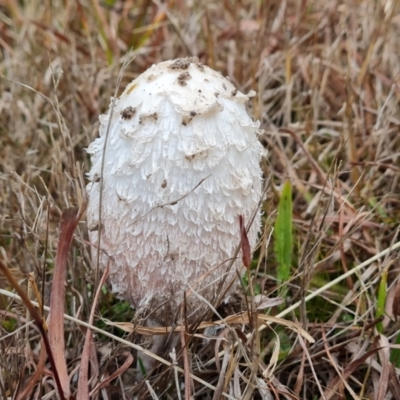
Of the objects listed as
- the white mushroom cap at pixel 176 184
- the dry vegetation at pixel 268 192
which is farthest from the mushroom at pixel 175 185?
the dry vegetation at pixel 268 192

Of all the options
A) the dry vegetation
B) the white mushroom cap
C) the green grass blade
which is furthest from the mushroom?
the green grass blade

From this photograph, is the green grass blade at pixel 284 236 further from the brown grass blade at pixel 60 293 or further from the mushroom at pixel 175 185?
the brown grass blade at pixel 60 293

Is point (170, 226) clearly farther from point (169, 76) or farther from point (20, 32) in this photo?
point (20, 32)

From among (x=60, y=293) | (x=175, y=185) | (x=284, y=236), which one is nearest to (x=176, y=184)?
(x=175, y=185)

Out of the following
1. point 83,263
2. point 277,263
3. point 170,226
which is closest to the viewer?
point 170,226

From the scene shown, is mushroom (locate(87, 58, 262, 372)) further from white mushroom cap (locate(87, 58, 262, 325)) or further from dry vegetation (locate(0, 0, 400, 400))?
dry vegetation (locate(0, 0, 400, 400))

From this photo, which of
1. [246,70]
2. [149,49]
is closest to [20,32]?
[149,49]
